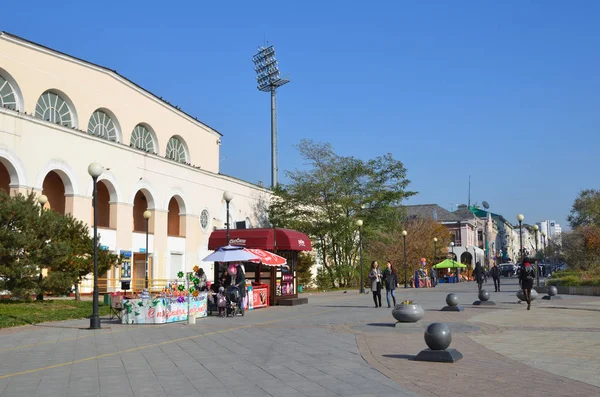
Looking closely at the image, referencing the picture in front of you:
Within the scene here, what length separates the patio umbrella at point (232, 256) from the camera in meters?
22.0

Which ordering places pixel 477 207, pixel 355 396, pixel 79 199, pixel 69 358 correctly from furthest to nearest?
pixel 477 207 < pixel 79 199 < pixel 69 358 < pixel 355 396

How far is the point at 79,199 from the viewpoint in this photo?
35.1 m

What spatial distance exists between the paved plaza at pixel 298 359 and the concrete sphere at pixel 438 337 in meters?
0.37

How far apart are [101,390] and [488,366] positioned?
6.01m

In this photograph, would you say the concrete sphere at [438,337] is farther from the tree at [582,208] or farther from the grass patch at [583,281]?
the tree at [582,208]

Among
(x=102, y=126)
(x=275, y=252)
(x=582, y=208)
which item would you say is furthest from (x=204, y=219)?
(x=582, y=208)

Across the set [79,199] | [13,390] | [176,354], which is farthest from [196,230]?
[13,390]

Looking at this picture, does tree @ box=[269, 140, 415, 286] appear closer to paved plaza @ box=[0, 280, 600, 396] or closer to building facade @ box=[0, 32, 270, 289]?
building facade @ box=[0, 32, 270, 289]

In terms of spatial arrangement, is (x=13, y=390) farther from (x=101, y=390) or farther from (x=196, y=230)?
(x=196, y=230)

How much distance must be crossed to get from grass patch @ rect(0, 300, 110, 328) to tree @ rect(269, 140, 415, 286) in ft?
85.9

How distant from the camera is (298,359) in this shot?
35.6 feet

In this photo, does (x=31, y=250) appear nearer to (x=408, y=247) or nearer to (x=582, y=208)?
(x=408, y=247)

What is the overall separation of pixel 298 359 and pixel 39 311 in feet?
43.9

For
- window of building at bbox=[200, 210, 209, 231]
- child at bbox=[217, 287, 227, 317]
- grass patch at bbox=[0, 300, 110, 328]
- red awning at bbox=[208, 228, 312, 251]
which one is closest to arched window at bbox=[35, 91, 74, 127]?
window of building at bbox=[200, 210, 209, 231]
